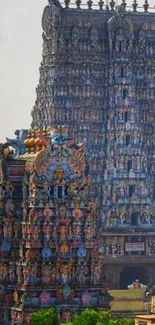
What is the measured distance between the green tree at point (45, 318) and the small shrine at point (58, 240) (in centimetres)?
502

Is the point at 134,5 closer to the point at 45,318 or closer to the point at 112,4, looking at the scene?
the point at 112,4

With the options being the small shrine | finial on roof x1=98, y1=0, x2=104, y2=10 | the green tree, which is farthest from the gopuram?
the green tree

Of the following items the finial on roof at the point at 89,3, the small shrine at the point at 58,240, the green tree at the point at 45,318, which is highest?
the finial on roof at the point at 89,3

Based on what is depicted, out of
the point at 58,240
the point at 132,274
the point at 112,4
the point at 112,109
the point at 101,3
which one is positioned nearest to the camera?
the point at 58,240

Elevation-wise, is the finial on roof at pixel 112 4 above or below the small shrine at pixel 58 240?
above

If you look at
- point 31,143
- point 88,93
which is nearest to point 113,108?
point 88,93

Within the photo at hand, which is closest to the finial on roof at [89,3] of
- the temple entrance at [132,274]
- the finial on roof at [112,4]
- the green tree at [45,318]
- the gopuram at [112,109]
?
the gopuram at [112,109]

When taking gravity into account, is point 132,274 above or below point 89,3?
below

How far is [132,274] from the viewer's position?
151 m

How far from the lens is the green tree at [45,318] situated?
3337 inches

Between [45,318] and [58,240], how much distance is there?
296 inches

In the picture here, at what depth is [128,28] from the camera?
6181 inches

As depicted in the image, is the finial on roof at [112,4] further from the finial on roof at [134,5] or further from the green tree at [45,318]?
the green tree at [45,318]

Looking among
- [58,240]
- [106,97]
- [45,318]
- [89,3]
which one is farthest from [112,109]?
[45,318]
